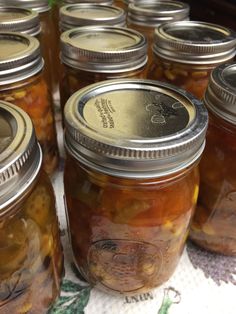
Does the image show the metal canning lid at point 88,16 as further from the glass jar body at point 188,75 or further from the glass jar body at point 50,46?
the glass jar body at point 188,75

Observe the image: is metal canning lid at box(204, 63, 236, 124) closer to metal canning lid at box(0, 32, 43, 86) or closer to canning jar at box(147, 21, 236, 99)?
canning jar at box(147, 21, 236, 99)

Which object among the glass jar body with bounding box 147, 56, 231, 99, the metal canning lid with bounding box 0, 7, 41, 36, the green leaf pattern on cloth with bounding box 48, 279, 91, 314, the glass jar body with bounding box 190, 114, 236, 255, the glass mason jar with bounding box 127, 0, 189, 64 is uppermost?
the metal canning lid with bounding box 0, 7, 41, 36

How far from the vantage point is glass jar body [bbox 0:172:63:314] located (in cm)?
37

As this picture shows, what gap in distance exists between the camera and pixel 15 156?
0.34 meters

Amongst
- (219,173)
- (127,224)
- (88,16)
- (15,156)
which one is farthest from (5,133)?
(88,16)

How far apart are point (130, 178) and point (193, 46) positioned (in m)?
0.32

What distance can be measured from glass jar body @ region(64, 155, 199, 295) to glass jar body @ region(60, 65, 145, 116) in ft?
0.63

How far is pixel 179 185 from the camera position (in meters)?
0.43

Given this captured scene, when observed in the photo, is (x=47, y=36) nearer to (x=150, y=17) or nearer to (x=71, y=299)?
(x=150, y=17)

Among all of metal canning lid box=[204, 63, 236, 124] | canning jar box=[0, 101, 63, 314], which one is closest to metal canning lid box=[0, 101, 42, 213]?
canning jar box=[0, 101, 63, 314]

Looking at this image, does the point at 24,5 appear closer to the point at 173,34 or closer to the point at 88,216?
the point at 173,34

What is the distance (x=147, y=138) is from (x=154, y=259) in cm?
18

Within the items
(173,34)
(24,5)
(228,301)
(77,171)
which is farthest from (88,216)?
(24,5)

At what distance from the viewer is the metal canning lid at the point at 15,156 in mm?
332
